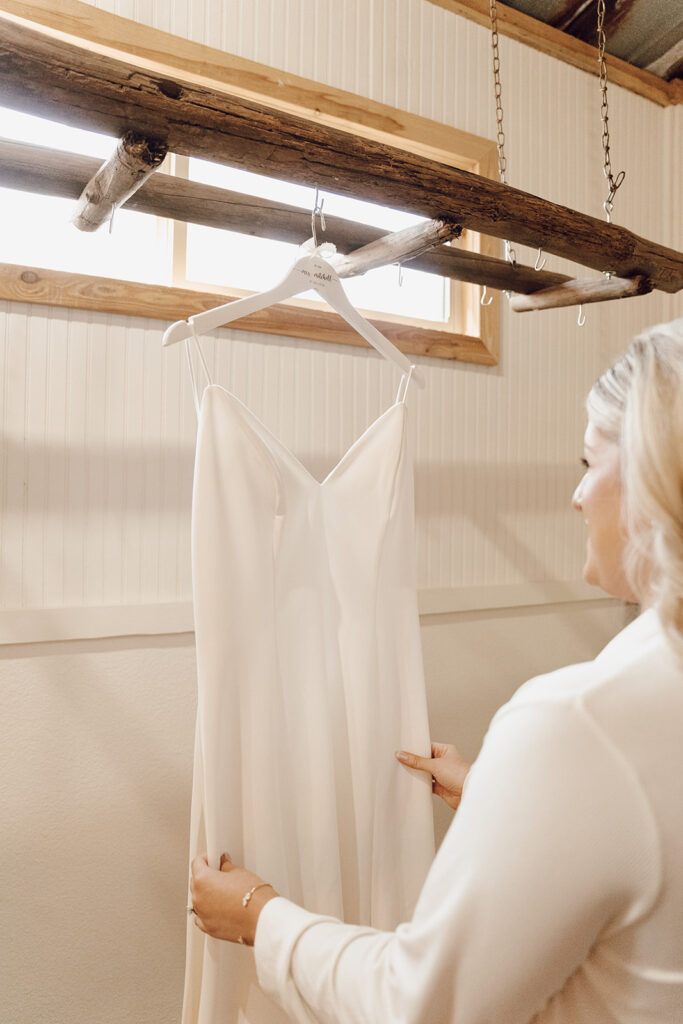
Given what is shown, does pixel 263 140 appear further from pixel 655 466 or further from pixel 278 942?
pixel 278 942

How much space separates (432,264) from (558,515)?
3.60 feet

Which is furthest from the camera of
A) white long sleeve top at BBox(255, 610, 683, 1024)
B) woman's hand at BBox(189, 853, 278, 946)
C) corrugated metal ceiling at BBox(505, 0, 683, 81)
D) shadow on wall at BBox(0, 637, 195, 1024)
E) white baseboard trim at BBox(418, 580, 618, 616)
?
corrugated metal ceiling at BBox(505, 0, 683, 81)

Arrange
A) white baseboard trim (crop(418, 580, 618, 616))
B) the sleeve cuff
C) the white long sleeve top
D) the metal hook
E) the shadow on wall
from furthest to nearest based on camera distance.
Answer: white baseboard trim (crop(418, 580, 618, 616)) → the shadow on wall → the metal hook → the sleeve cuff → the white long sleeve top

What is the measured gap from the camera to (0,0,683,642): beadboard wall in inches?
58.9

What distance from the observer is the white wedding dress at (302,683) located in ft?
3.43

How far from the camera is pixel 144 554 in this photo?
1596mm

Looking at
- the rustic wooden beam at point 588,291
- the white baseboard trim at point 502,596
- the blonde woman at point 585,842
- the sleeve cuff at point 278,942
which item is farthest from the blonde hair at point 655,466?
the white baseboard trim at point 502,596

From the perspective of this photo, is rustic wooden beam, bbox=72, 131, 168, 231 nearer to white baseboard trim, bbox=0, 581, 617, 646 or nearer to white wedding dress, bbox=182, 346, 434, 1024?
white wedding dress, bbox=182, 346, 434, 1024

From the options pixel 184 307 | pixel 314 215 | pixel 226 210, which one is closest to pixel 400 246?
pixel 314 215

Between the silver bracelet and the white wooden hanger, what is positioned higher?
the white wooden hanger

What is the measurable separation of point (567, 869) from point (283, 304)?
1.43 m

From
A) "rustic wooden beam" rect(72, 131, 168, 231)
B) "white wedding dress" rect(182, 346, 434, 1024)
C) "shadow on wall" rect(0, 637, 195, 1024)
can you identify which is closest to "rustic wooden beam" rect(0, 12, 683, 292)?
"rustic wooden beam" rect(72, 131, 168, 231)

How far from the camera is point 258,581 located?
1.08 meters

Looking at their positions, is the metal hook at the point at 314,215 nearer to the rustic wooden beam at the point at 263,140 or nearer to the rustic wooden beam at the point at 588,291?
the rustic wooden beam at the point at 263,140
